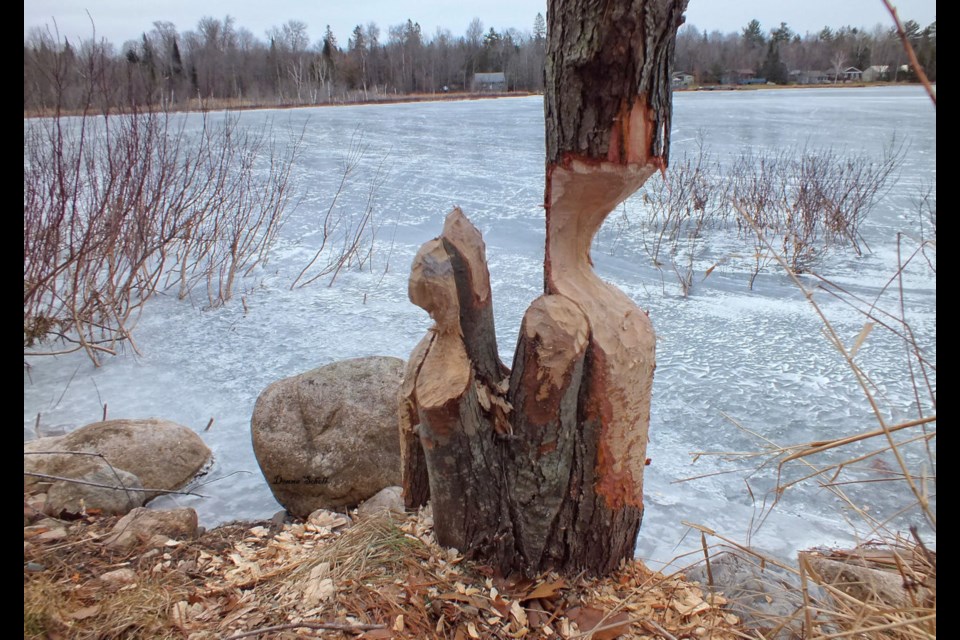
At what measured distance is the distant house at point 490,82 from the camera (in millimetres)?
27281

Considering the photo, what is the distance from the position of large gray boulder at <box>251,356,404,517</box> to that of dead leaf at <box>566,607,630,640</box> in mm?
1519

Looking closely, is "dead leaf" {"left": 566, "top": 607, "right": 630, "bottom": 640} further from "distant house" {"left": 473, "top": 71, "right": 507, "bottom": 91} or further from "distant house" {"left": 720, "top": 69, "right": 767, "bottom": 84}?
"distant house" {"left": 720, "top": 69, "right": 767, "bottom": 84}

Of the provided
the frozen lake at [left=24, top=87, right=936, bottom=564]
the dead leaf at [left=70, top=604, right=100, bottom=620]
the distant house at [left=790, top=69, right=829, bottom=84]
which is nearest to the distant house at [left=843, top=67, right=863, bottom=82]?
the frozen lake at [left=24, top=87, right=936, bottom=564]

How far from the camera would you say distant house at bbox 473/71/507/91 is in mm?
27281

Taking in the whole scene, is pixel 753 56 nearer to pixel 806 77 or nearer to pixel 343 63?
pixel 806 77

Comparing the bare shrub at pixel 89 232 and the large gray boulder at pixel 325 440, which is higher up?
the bare shrub at pixel 89 232

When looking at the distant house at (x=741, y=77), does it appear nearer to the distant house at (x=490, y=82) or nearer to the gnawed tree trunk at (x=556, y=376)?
the distant house at (x=490, y=82)

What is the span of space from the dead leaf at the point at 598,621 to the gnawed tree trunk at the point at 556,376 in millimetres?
135

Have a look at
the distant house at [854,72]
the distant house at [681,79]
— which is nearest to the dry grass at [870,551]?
the distant house at [854,72]

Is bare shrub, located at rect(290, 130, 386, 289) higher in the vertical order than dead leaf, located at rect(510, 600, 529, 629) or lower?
higher

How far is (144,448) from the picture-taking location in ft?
10.3

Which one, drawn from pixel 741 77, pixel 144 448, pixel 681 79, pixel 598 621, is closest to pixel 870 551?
pixel 598 621
